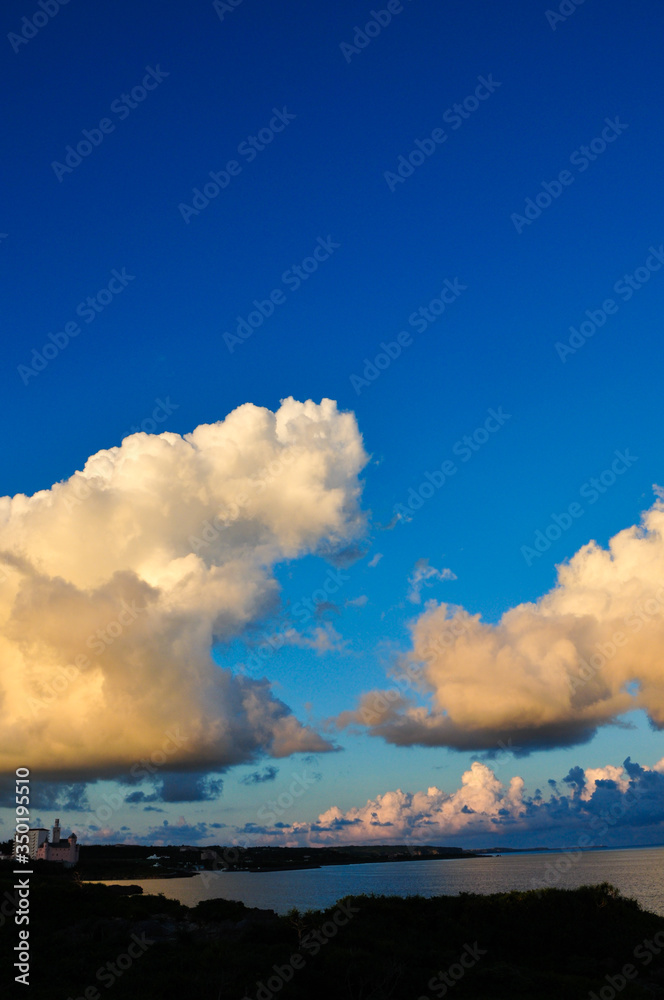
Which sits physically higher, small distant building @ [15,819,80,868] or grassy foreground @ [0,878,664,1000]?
grassy foreground @ [0,878,664,1000]

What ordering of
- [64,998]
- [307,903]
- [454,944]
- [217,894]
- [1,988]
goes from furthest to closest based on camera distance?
1. [217,894]
2. [307,903]
3. [454,944]
4. [1,988]
5. [64,998]

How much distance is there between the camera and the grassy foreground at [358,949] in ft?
104

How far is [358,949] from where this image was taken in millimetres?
35219

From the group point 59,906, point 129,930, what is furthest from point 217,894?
point 129,930

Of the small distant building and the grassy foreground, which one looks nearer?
the grassy foreground

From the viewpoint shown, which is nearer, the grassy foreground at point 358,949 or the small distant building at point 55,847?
the grassy foreground at point 358,949

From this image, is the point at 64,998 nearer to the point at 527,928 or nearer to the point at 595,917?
the point at 527,928

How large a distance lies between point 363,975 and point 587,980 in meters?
11.2

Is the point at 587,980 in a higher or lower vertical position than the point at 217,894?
higher

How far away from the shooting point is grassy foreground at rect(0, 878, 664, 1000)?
31.7m

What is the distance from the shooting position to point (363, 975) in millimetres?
32125

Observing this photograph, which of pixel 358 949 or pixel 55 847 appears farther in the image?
pixel 55 847

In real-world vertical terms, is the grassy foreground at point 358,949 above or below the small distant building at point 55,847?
above

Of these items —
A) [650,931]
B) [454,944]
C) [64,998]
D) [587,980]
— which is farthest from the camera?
[650,931]
